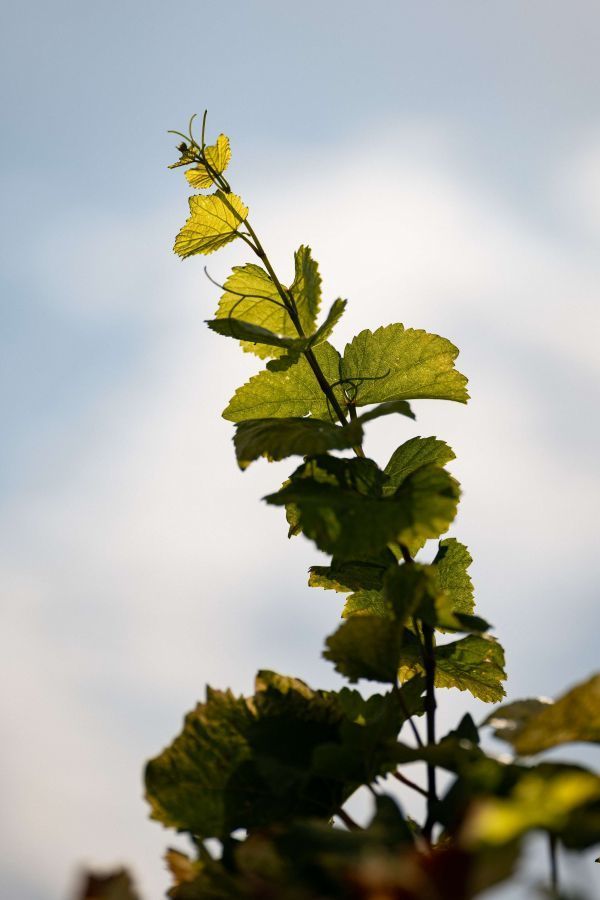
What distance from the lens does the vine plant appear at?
497 millimetres

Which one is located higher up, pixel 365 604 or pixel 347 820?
pixel 365 604

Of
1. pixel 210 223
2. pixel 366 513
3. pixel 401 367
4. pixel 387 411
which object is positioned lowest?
pixel 366 513

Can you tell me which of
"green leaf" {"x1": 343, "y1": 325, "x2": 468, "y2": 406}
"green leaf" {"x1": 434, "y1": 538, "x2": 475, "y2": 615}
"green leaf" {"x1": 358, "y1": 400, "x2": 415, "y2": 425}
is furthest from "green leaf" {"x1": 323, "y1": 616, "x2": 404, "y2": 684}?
"green leaf" {"x1": 343, "y1": 325, "x2": 468, "y2": 406}

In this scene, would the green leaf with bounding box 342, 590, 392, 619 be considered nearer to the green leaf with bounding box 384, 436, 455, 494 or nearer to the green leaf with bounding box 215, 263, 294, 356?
the green leaf with bounding box 384, 436, 455, 494

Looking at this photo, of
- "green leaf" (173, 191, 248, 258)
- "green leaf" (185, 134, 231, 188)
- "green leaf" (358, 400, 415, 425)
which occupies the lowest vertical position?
"green leaf" (358, 400, 415, 425)

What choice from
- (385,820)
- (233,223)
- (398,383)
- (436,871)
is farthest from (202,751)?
(233,223)

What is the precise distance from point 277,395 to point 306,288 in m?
0.14

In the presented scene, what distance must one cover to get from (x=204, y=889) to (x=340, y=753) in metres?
0.14

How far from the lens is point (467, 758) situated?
2.15 feet

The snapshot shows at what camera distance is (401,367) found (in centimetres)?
112

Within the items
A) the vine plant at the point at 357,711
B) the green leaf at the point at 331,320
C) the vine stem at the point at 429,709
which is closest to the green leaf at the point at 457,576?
the vine plant at the point at 357,711

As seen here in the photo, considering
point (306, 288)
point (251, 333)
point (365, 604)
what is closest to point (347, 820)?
point (365, 604)

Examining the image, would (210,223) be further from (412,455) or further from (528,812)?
(528,812)

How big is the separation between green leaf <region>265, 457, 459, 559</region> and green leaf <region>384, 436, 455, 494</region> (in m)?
0.23
